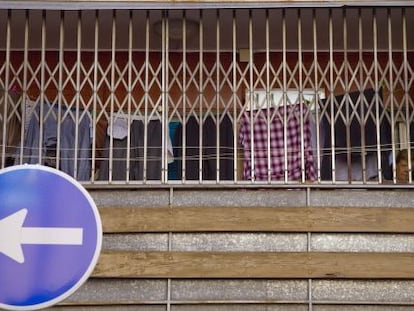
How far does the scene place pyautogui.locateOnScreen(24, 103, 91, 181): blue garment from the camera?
629 cm

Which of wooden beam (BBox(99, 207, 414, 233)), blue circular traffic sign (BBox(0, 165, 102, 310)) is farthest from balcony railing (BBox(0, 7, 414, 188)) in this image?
blue circular traffic sign (BBox(0, 165, 102, 310))

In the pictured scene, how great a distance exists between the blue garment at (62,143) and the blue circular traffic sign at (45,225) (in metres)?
3.05

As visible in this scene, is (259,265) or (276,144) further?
(276,144)

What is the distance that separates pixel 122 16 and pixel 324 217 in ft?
8.05

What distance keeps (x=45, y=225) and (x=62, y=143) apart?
341cm

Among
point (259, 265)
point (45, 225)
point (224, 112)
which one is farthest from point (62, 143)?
point (45, 225)

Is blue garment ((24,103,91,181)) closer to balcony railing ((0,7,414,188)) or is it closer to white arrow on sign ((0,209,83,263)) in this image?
balcony railing ((0,7,414,188))

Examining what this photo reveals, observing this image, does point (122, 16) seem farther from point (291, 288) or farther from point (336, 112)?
point (291, 288)

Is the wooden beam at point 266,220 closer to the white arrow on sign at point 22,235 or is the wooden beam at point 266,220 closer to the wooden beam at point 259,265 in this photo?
the wooden beam at point 259,265

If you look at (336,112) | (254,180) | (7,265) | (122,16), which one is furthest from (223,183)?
(7,265)

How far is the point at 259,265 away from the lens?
5547 mm

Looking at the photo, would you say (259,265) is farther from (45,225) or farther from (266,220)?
(45,225)

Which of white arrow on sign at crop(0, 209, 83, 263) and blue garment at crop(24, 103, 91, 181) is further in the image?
blue garment at crop(24, 103, 91, 181)

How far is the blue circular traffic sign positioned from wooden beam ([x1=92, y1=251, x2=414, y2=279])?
246cm
